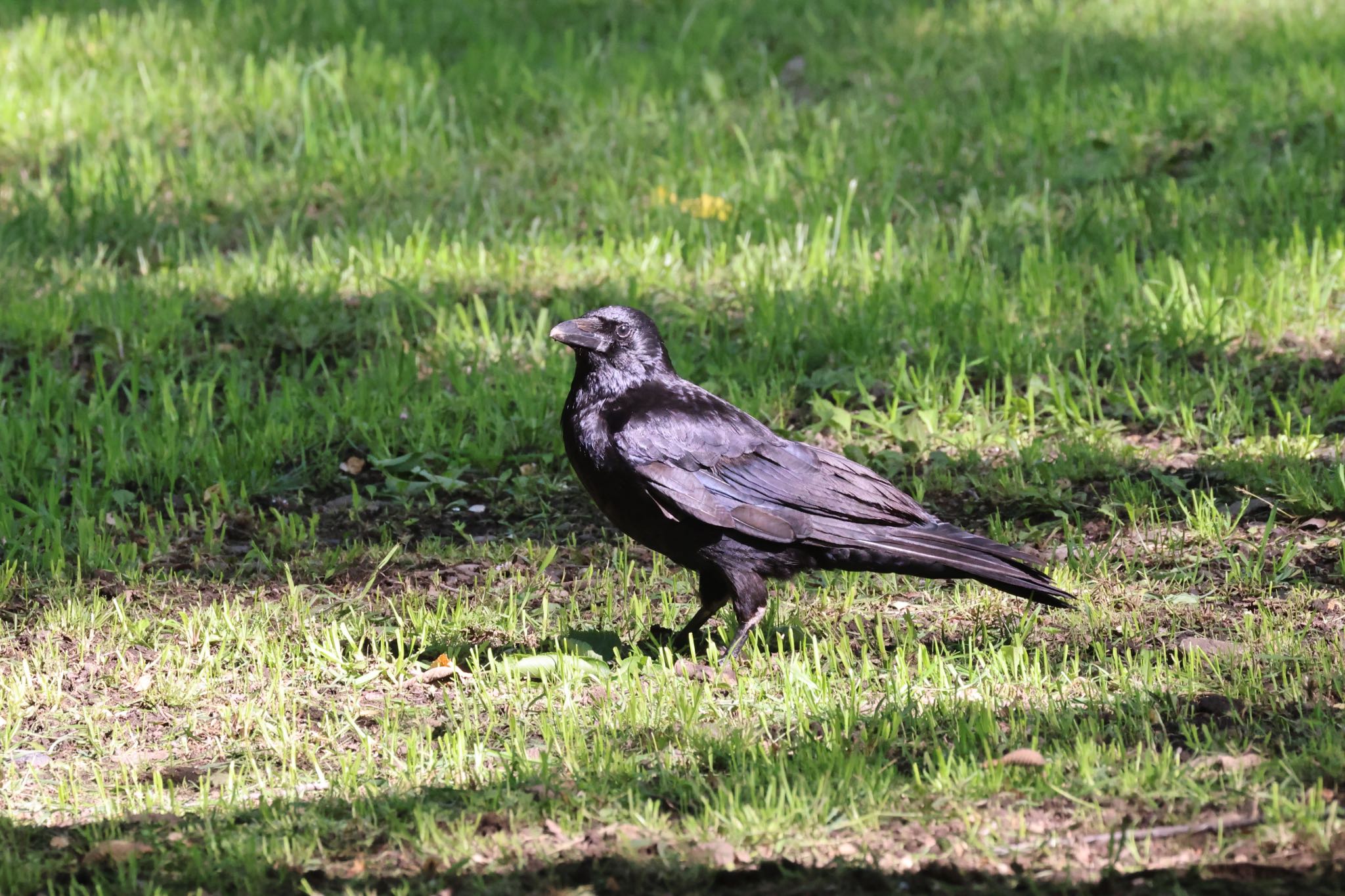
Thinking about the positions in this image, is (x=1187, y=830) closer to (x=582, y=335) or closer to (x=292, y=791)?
(x=292, y=791)

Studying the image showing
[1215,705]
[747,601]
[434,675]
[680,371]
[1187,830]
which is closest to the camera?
[1187,830]

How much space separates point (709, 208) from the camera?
27.1 ft

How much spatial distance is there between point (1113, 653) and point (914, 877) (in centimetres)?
151

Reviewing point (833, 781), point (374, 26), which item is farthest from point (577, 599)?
point (374, 26)

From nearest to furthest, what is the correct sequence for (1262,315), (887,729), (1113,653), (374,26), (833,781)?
(833,781) < (887,729) < (1113,653) < (1262,315) < (374,26)

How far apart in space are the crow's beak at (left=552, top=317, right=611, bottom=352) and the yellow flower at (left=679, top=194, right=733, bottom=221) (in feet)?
11.3

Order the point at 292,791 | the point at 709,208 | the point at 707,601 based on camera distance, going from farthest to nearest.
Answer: the point at 709,208, the point at 707,601, the point at 292,791

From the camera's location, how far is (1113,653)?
425cm

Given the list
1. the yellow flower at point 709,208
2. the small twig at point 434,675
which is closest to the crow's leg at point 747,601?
the small twig at point 434,675

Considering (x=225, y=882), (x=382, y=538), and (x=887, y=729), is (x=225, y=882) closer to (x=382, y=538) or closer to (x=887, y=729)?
(x=887, y=729)

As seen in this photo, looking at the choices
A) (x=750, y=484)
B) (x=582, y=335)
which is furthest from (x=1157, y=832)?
(x=582, y=335)

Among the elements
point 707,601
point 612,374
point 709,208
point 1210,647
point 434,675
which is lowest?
point 434,675

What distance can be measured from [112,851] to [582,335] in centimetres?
222

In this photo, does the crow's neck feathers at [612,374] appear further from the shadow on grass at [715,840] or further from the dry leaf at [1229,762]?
the dry leaf at [1229,762]
